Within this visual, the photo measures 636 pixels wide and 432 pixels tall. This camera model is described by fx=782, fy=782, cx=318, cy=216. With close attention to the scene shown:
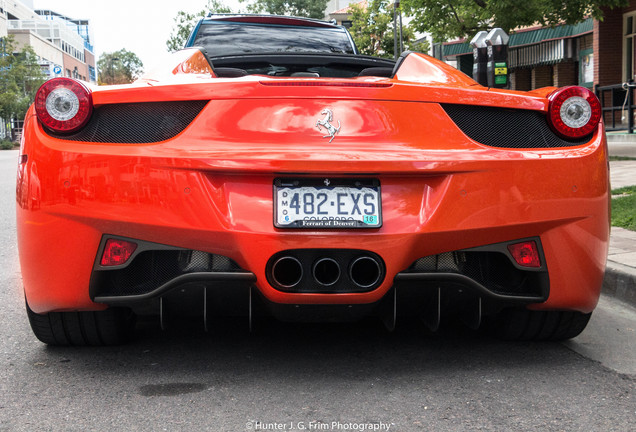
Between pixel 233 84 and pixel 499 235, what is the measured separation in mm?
1144

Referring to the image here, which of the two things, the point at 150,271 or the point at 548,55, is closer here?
the point at 150,271

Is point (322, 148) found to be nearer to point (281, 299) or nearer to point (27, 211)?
point (281, 299)

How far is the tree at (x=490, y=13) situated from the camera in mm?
15188

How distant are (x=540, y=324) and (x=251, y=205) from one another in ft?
4.75

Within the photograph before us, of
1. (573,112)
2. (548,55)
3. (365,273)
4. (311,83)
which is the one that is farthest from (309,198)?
(548,55)

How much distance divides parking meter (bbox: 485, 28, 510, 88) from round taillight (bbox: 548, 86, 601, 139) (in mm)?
10835

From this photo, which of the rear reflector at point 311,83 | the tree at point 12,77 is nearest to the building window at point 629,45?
the rear reflector at point 311,83

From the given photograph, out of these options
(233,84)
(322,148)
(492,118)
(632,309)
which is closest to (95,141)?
(233,84)

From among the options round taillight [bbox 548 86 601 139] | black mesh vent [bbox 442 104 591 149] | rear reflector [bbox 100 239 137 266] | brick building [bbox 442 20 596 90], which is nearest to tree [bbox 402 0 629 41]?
brick building [bbox 442 20 596 90]

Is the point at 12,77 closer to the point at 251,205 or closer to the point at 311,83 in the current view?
the point at 311,83

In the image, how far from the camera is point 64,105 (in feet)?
9.64

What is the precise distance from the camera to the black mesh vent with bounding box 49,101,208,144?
9.53 ft

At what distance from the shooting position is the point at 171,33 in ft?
172

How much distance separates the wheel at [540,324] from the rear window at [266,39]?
2757 millimetres
